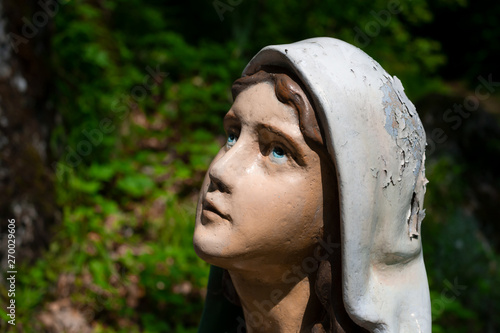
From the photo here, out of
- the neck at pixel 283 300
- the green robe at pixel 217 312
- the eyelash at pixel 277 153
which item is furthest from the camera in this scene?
the green robe at pixel 217 312

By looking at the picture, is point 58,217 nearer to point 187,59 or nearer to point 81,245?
Result: point 81,245

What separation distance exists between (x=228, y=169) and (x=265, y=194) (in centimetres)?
15

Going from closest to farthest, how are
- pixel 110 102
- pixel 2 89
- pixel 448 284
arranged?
pixel 2 89
pixel 448 284
pixel 110 102

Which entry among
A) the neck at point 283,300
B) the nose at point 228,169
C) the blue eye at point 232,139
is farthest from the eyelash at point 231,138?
the neck at point 283,300

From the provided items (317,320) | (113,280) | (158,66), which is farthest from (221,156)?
(158,66)

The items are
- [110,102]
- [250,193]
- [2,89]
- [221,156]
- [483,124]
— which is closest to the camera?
[250,193]

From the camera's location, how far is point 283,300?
6.24 ft

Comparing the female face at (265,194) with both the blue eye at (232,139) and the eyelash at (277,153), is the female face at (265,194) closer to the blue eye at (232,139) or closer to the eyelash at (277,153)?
the eyelash at (277,153)

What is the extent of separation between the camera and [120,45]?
20.4 feet

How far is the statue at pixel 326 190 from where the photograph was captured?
164 centimetres

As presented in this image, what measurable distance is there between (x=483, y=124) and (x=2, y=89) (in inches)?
181

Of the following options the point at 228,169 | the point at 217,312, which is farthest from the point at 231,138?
the point at 217,312

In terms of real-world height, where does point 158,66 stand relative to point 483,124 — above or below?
below

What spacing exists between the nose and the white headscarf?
307 millimetres
